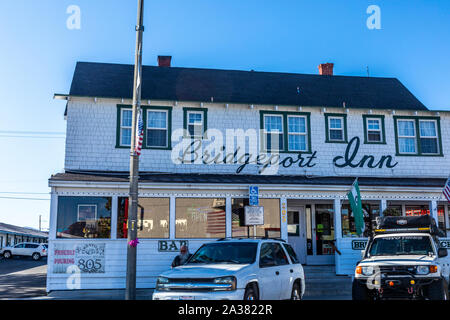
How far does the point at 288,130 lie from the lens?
764 inches

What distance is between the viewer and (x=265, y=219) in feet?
57.4

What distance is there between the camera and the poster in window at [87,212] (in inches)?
631

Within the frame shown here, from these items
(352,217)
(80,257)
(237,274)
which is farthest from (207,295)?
(352,217)

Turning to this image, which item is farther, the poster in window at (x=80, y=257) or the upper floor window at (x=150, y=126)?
the upper floor window at (x=150, y=126)

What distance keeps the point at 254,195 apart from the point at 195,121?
455cm

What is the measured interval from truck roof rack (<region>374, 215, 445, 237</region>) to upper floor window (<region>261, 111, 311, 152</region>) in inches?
264

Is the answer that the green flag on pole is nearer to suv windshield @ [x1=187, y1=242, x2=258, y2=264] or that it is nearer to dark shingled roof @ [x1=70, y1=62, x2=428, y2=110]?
dark shingled roof @ [x1=70, y1=62, x2=428, y2=110]

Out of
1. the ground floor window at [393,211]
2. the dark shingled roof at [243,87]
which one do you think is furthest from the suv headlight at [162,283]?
the ground floor window at [393,211]

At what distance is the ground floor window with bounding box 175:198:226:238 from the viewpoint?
1670 cm

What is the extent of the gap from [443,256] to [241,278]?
16.9 feet

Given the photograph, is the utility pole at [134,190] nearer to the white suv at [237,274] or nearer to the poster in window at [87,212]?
the white suv at [237,274]

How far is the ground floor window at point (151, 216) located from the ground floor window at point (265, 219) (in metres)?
2.34
